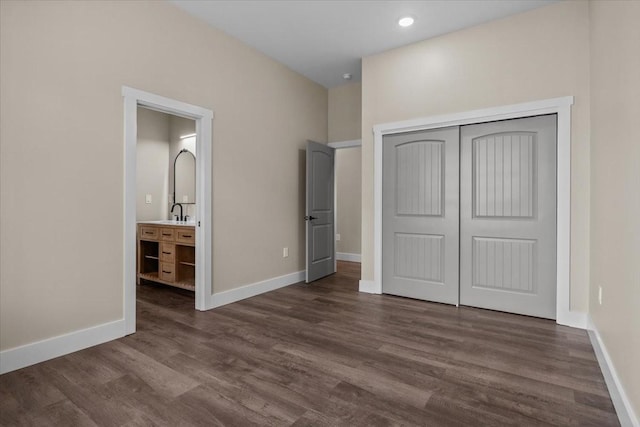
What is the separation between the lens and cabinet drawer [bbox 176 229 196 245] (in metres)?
3.84

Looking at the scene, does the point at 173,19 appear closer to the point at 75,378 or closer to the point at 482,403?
the point at 75,378

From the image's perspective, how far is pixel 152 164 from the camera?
5.04m

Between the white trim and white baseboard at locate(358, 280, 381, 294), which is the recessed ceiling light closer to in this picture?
the white trim

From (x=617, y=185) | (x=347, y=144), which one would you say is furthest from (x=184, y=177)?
(x=617, y=185)

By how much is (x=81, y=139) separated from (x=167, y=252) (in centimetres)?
201

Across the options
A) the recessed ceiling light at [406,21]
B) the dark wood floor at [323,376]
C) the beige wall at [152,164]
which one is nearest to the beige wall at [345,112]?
the recessed ceiling light at [406,21]

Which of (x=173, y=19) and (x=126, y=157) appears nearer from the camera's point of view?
(x=126, y=157)

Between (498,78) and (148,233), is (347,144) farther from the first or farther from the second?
(148,233)

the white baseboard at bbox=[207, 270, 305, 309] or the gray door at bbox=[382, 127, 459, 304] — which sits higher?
the gray door at bbox=[382, 127, 459, 304]

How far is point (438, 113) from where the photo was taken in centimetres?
358

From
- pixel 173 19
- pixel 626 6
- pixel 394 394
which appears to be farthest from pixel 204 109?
pixel 626 6

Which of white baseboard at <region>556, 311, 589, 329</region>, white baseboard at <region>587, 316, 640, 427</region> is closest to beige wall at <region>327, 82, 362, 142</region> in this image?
white baseboard at <region>556, 311, 589, 329</region>

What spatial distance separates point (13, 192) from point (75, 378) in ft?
4.02

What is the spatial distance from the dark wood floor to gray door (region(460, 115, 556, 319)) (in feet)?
0.91
